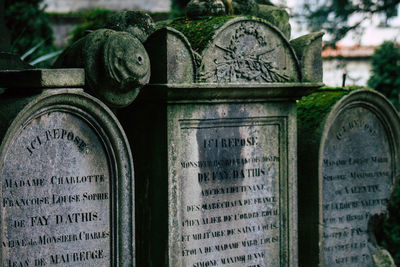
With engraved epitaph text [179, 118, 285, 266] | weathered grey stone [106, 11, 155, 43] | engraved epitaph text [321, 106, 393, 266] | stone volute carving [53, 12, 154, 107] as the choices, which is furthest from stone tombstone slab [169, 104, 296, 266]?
weathered grey stone [106, 11, 155, 43]

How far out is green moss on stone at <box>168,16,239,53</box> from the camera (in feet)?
13.4

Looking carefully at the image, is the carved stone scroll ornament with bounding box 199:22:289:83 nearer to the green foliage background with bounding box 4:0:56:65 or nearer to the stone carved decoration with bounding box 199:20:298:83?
the stone carved decoration with bounding box 199:20:298:83

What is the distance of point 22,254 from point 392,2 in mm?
7403

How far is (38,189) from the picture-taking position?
11.4 feet

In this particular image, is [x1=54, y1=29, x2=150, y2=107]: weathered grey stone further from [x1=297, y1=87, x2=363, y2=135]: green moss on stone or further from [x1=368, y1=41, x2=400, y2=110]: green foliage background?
[x1=368, y1=41, x2=400, y2=110]: green foliage background

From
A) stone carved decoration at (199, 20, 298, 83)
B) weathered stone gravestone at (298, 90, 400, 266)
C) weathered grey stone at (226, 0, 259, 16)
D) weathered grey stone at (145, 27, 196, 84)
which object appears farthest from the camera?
weathered grey stone at (226, 0, 259, 16)

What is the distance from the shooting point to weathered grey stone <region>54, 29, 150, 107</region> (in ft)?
12.0

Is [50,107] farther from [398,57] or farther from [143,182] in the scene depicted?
[398,57]

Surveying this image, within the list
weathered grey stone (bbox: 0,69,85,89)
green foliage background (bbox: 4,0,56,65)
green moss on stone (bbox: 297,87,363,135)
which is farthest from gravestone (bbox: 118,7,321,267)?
green foliage background (bbox: 4,0,56,65)

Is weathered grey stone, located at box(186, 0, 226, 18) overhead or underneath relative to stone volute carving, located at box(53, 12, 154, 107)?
overhead

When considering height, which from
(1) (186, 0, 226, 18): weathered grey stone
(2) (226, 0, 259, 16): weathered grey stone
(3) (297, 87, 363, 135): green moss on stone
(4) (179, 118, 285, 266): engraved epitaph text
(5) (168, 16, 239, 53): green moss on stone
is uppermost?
(2) (226, 0, 259, 16): weathered grey stone

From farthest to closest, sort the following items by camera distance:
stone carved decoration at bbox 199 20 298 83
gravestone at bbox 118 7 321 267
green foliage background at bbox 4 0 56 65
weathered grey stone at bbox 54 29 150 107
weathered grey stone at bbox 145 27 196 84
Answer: green foliage background at bbox 4 0 56 65 < stone carved decoration at bbox 199 20 298 83 < gravestone at bbox 118 7 321 267 < weathered grey stone at bbox 145 27 196 84 < weathered grey stone at bbox 54 29 150 107

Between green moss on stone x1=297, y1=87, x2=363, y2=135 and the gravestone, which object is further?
green moss on stone x1=297, y1=87, x2=363, y2=135

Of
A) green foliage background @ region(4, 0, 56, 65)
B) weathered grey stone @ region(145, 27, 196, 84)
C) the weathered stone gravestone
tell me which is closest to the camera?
weathered grey stone @ region(145, 27, 196, 84)
